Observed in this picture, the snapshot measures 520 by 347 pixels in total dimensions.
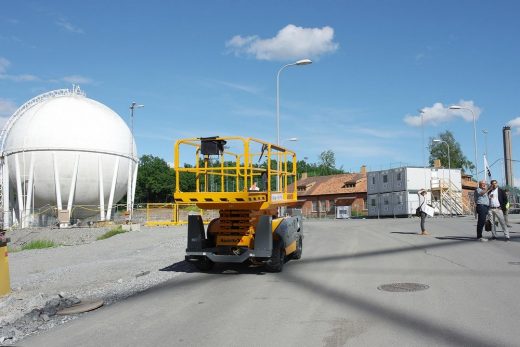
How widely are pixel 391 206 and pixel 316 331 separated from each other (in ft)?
136

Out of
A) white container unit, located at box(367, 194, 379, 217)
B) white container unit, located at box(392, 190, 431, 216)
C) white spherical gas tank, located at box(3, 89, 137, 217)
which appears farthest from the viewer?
white container unit, located at box(367, 194, 379, 217)

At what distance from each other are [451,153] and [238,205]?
85.6 metres

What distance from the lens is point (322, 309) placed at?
6766 millimetres

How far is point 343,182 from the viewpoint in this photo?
220 feet

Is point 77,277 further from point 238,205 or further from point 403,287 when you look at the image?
point 403,287

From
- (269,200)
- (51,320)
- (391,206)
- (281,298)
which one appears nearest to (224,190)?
(269,200)

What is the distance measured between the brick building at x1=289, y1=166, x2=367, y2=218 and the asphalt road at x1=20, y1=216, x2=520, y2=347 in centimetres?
4836

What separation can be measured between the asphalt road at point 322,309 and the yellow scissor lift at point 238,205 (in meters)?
0.52

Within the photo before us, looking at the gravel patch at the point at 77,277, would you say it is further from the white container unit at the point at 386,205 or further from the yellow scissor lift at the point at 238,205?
the white container unit at the point at 386,205

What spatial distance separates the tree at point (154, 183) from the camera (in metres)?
92.1

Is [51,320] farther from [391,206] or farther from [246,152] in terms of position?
[391,206]

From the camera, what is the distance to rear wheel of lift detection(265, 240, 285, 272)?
1035 cm

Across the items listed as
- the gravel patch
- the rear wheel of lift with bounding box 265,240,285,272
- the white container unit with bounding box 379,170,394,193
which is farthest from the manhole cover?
the white container unit with bounding box 379,170,394,193

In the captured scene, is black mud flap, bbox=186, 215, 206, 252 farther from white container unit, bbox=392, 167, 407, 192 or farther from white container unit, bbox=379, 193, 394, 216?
white container unit, bbox=379, 193, 394, 216
